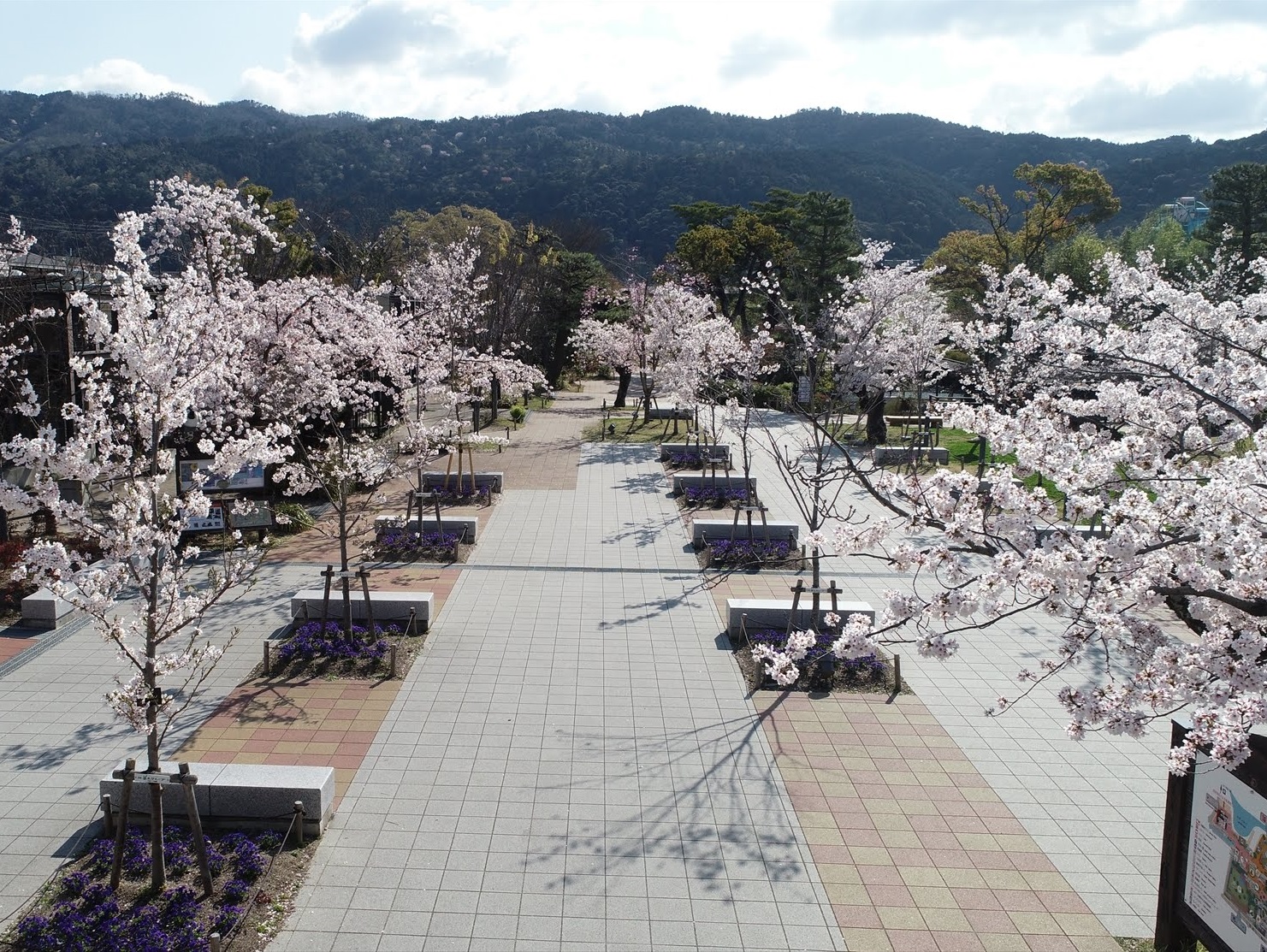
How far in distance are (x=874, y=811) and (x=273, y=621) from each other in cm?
816

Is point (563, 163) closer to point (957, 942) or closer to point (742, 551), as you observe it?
point (742, 551)

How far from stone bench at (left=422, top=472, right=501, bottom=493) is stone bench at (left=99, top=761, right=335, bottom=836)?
475 inches

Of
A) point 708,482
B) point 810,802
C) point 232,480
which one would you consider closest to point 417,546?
point 232,480

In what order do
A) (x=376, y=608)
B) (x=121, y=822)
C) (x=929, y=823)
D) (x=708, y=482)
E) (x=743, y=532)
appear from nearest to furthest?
(x=121, y=822)
(x=929, y=823)
(x=376, y=608)
(x=743, y=532)
(x=708, y=482)

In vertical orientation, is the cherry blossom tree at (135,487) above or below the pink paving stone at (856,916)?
above

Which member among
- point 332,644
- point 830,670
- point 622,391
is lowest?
point 830,670

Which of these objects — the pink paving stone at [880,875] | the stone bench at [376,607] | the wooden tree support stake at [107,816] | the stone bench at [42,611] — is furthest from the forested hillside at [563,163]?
the pink paving stone at [880,875]

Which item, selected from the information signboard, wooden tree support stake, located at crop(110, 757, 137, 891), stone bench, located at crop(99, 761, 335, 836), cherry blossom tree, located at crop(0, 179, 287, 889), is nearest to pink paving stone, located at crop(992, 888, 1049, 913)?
the information signboard

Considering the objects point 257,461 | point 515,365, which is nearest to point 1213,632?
point 257,461

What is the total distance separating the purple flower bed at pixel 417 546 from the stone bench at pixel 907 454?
10.3 m

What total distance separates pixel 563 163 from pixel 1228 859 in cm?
13303

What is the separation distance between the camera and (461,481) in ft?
62.9

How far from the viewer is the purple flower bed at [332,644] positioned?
10.3 m

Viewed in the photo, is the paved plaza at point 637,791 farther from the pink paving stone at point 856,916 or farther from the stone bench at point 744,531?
the stone bench at point 744,531
